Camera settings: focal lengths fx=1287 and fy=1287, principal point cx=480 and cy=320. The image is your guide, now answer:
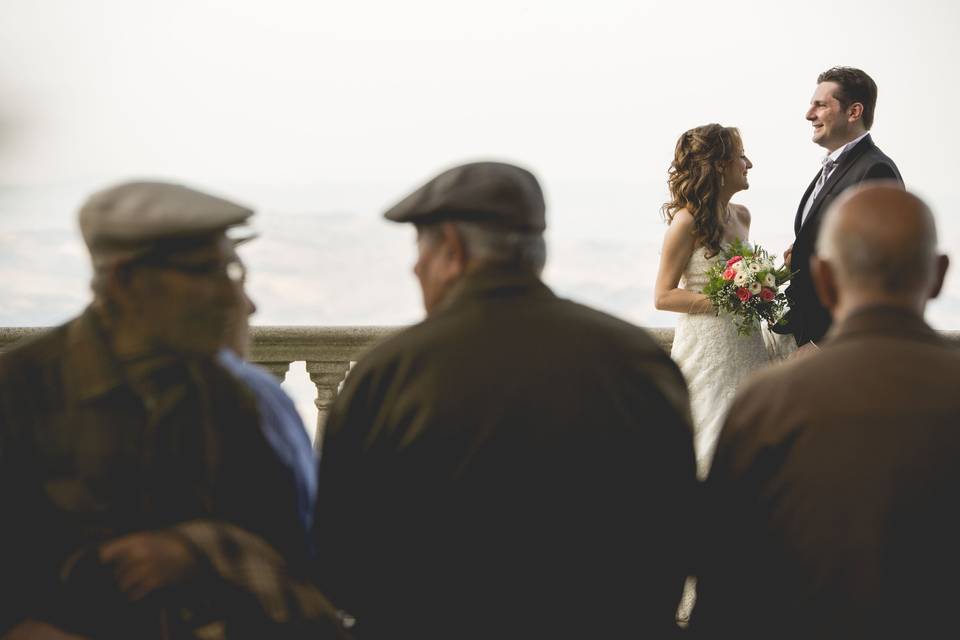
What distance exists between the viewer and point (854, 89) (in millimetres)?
4992

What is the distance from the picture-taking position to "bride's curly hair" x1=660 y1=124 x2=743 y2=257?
16.8 feet

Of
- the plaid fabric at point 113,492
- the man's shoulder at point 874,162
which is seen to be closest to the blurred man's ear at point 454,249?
the plaid fabric at point 113,492

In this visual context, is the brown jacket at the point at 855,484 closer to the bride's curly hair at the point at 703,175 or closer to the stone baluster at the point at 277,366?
the bride's curly hair at the point at 703,175

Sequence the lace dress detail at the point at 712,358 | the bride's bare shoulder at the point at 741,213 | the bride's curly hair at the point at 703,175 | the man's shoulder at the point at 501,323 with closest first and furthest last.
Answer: the man's shoulder at the point at 501,323, the bride's curly hair at the point at 703,175, the lace dress detail at the point at 712,358, the bride's bare shoulder at the point at 741,213

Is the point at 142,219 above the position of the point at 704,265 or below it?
above

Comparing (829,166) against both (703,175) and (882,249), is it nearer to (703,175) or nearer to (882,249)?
(703,175)

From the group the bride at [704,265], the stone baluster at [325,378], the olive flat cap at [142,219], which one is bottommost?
the stone baluster at [325,378]

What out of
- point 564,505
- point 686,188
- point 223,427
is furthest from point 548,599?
point 686,188

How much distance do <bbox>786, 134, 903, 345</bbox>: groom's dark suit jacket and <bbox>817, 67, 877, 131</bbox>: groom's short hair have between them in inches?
5.0

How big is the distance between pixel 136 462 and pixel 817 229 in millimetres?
3437

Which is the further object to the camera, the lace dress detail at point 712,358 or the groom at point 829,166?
the lace dress detail at point 712,358

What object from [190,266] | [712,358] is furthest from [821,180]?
[190,266]

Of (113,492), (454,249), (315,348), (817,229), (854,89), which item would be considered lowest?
(315,348)

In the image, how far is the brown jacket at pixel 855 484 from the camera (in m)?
1.96
